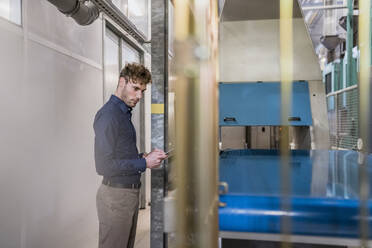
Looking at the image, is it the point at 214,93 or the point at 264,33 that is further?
the point at 264,33

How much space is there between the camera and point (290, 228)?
697mm

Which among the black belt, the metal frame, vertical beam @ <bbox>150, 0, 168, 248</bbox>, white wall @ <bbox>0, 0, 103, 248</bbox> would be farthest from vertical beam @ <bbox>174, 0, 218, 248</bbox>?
the metal frame

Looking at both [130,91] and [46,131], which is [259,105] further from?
[46,131]

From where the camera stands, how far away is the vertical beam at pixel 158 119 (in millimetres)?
867

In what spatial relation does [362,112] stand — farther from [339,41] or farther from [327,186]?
[339,41]

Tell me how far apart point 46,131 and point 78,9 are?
828mm

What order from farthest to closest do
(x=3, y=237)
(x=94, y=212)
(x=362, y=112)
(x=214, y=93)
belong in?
1. (x=94, y=212)
2. (x=3, y=237)
3. (x=214, y=93)
4. (x=362, y=112)

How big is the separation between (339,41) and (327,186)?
12.8 feet

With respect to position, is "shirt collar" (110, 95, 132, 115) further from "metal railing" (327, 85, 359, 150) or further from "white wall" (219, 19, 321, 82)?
"metal railing" (327, 85, 359, 150)

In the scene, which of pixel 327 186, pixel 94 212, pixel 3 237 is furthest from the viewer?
pixel 94 212

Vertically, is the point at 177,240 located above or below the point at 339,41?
below

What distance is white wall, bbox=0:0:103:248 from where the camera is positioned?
1.44 meters

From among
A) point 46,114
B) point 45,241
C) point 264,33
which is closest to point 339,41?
point 264,33

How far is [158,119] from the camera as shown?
88 cm
